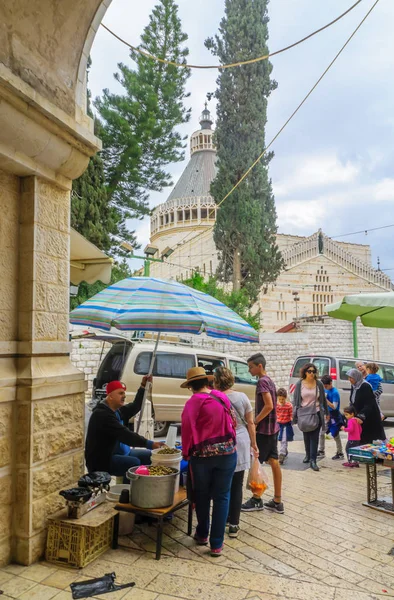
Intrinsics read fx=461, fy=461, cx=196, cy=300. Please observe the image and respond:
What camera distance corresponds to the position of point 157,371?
1057 cm

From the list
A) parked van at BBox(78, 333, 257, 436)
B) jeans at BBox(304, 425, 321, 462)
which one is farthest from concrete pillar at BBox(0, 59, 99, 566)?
parked van at BBox(78, 333, 257, 436)

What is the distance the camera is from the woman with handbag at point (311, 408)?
7281mm

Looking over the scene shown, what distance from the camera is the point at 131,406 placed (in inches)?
226

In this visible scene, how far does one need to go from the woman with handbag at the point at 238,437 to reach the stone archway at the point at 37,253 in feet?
4.45

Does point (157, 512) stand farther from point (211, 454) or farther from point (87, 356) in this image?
A: point (87, 356)

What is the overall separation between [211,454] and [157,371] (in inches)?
264

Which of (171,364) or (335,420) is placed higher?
(171,364)

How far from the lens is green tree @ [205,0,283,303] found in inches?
988

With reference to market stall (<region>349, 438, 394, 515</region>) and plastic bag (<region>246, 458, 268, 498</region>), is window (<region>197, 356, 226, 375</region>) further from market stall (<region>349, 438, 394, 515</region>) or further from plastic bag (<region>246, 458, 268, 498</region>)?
plastic bag (<region>246, 458, 268, 498</region>)

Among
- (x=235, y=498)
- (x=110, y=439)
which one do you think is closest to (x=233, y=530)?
(x=235, y=498)

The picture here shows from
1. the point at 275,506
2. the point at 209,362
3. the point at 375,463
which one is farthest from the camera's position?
the point at 209,362

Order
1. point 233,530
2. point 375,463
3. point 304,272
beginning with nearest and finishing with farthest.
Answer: point 233,530 < point 375,463 < point 304,272

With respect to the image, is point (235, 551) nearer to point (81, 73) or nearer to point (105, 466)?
point (105, 466)

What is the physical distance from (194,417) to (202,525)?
1022mm
